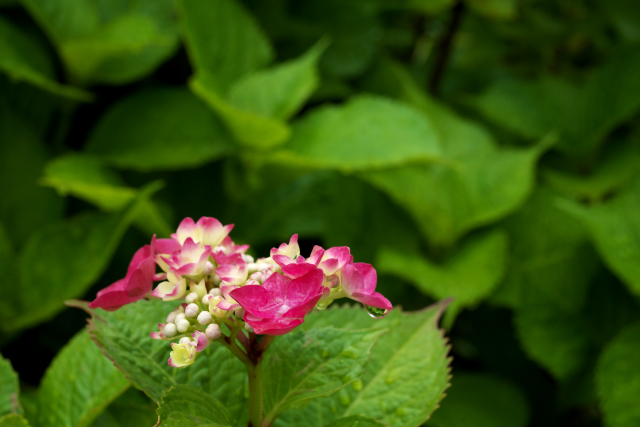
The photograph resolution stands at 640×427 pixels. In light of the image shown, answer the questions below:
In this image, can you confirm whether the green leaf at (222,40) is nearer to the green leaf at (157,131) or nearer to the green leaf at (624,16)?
the green leaf at (157,131)

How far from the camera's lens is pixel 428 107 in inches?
45.0

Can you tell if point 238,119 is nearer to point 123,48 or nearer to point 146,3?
point 123,48

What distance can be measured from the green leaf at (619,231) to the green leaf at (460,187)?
12 cm

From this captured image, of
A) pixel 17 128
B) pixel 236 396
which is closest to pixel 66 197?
pixel 17 128

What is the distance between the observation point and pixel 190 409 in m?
0.35

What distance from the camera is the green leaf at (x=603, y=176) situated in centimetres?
111

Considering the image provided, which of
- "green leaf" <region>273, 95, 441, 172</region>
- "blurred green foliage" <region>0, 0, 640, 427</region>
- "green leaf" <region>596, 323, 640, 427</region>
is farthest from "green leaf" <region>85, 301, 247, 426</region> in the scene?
"green leaf" <region>596, 323, 640, 427</region>

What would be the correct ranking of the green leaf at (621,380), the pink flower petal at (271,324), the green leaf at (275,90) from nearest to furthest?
1. the pink flower petal at (271,324)
2. the green leaf at (621,380)
3. the green leaf at (275,90)

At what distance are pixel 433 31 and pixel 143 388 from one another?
1.51 metres

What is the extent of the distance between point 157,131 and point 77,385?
1.82 feet

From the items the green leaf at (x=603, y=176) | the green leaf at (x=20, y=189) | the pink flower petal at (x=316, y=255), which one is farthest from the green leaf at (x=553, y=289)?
the green leaf at (x=20, y=189)

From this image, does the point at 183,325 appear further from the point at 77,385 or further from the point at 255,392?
the point at 77,385

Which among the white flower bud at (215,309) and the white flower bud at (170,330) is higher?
the white flower bud at (215,309)

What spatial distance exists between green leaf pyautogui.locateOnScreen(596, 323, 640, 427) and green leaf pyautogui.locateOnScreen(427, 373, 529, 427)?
173 millimetres
